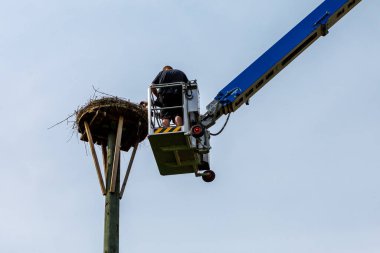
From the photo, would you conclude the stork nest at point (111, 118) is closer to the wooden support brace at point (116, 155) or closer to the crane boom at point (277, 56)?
the wooden support brace at point (116, 155)

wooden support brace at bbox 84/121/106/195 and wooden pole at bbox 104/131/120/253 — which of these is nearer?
wooden pole at bbox 104/131/120/253

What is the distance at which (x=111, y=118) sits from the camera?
14.3m

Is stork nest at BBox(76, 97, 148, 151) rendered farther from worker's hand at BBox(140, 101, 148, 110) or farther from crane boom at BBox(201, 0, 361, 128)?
crane boom at BBox(201, 0, 361, 128)

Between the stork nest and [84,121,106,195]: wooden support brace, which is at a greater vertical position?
the stork nest

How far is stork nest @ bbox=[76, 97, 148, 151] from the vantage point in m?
14.3

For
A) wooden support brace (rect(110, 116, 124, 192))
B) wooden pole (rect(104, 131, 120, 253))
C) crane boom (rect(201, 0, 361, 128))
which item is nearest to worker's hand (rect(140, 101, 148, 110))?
wooden support brace (rect(110, 116, 124, 192))

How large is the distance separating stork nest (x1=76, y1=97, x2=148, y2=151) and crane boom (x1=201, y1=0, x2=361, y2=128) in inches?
95.9

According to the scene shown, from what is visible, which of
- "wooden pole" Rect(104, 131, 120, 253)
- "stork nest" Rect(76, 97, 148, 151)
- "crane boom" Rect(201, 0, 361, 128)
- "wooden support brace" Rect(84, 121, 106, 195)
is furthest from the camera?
"stork nest" Rect(76, 97, 148, 151)

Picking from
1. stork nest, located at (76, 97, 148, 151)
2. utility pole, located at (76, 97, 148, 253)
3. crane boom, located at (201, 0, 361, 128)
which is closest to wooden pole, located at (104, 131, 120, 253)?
utility pole, located at (76, 97, 148, 253)

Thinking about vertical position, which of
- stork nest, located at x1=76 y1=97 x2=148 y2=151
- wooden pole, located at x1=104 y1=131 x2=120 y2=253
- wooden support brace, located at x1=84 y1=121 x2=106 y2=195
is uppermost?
stork nest, located at x1=76 y1=97 x2=148 y2=151

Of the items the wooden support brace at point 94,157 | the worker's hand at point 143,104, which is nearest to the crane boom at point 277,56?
the worker's hand at point 143,104

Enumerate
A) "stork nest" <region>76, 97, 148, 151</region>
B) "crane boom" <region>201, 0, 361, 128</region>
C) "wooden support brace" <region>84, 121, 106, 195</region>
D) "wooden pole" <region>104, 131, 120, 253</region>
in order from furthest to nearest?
"stork nest" <region>76, 97, 148, 151</region>, "wooden support brace" <region>84, 121, 106, 195</region>, "wooden pole" <region>104, 131, 120, 253</region>, "crane boom" <region>201, 0, 361, 128</region>

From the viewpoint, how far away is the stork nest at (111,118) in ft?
46.8

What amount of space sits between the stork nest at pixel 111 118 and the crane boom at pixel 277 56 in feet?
7.99
